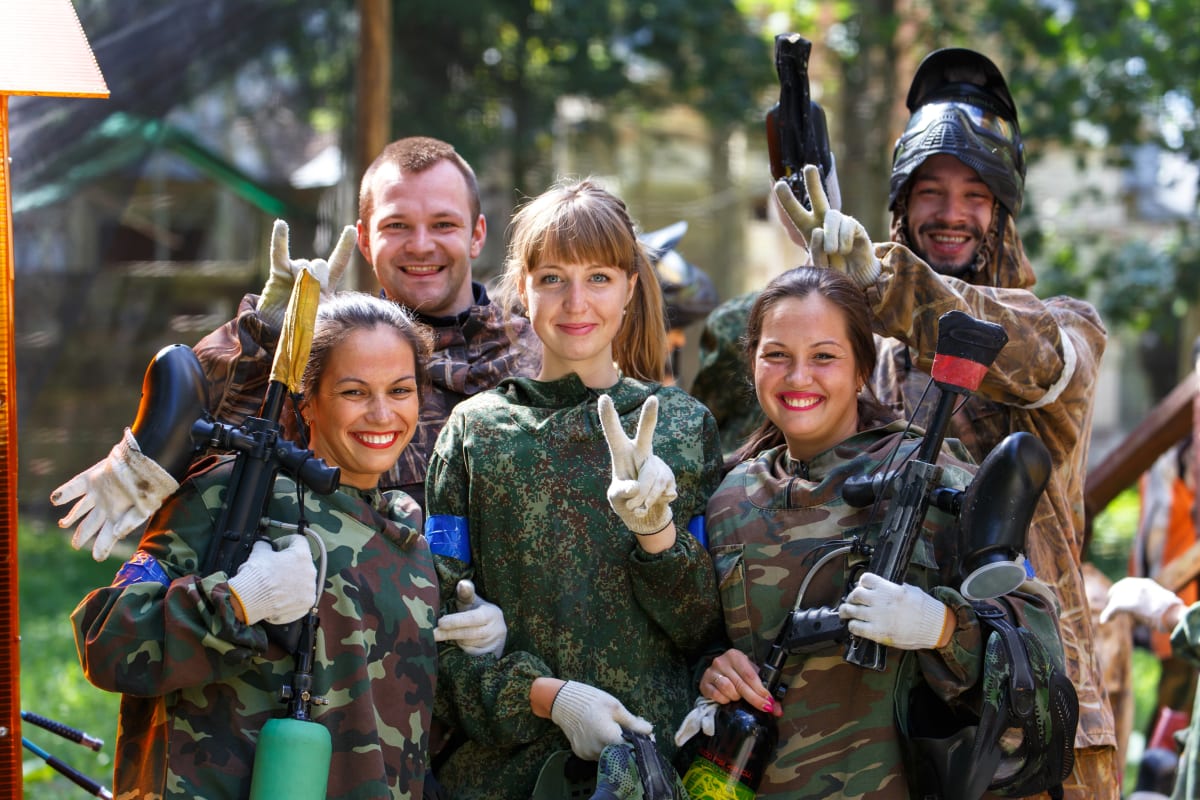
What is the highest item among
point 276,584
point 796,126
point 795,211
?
point 796,126

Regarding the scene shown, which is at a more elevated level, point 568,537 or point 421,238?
point 421,238

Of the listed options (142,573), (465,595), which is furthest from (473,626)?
(142,573)

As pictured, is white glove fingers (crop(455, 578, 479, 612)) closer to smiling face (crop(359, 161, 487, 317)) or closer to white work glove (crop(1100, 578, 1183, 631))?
smiling face (crop(359, 161, 487, 317))

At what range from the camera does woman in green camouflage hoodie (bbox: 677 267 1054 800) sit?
2.77 meters

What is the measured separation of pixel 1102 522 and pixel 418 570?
13.1 meters

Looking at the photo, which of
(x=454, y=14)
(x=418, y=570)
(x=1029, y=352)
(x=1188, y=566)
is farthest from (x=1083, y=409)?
(x=454, y=14)

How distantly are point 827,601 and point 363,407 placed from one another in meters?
1.07

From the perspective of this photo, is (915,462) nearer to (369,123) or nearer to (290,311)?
(290,311)

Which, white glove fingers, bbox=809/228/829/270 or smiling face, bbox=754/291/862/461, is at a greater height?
white glove fingers, bbox=809/228/829/270

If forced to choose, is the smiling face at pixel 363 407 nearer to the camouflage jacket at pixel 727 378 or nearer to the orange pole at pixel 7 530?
the orange pole at pixel 7 530

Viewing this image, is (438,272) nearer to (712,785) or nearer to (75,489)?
(75,489)

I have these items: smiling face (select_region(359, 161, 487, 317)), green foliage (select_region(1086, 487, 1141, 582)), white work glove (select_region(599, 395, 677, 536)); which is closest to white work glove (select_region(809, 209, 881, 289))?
white work glove (select_region(599, 395, 677, 536))

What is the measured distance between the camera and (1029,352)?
3256 millimetres

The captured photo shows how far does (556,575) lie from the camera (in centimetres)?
296
